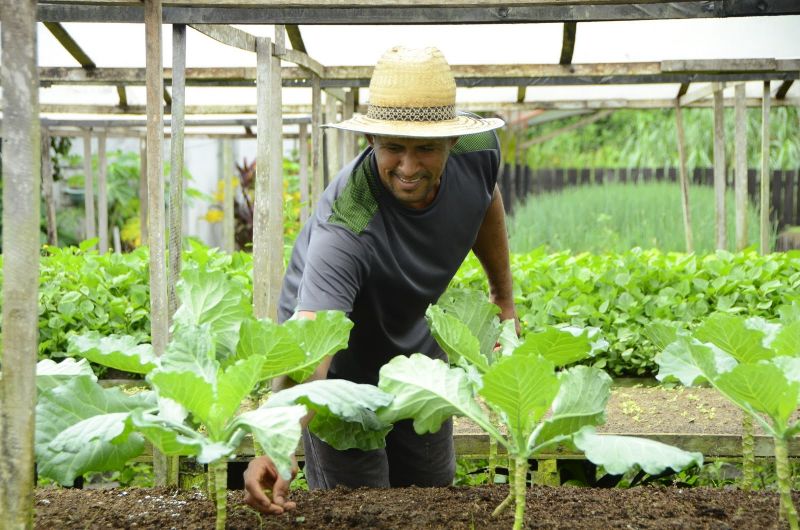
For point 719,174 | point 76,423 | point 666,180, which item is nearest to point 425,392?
point 76,423

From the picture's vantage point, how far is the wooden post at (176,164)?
10.5ft

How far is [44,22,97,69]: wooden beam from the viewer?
210 inches

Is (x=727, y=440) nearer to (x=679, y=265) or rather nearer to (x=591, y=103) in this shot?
(x=679, y=265)

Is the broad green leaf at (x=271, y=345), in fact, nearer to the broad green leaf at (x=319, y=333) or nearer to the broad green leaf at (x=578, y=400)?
the broad green leaf at (x=319, y=333)

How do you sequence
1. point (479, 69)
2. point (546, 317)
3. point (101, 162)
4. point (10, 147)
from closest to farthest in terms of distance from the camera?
1. point (10, 147)
2. point (546, 317)
3. point (479, 69)
4. point (101, 162)

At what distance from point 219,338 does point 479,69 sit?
4118mm

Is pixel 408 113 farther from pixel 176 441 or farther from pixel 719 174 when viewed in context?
pixel 719 174

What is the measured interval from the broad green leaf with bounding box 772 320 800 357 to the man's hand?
1.00m

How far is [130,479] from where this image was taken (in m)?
4.20

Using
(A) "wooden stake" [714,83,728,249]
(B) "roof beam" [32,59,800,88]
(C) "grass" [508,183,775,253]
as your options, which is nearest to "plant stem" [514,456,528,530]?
(B) "roof beam" [32,59,800,88]

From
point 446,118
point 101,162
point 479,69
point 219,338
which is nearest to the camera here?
point 219,338

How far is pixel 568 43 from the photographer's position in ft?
18.3

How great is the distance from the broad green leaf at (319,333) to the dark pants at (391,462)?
2.91 feet

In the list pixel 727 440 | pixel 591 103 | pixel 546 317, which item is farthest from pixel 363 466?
pixel 591 103
